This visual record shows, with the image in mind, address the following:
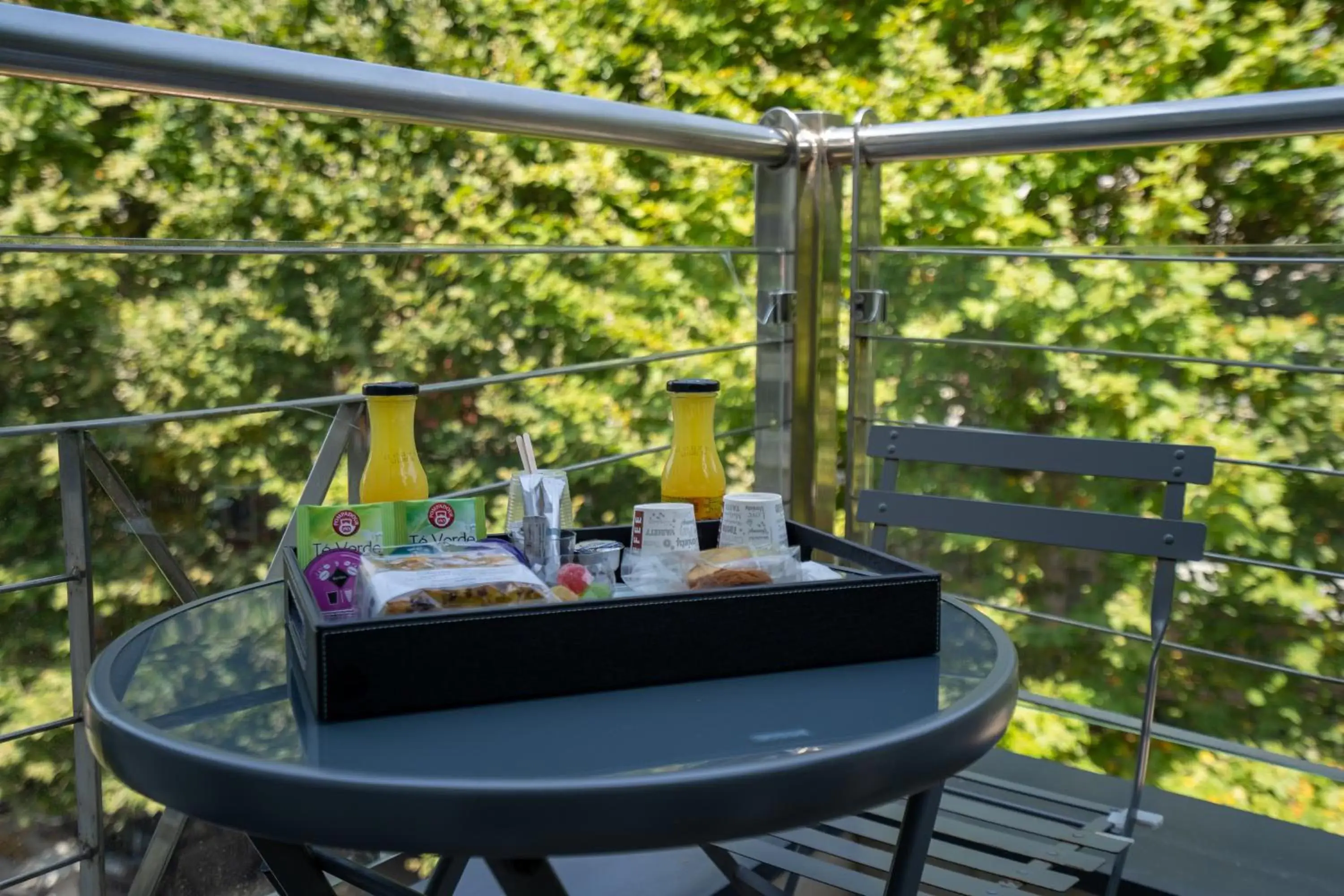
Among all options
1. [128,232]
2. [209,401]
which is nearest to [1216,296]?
[209,401]

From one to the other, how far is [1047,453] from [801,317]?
80 cm

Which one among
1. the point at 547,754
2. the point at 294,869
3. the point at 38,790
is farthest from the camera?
the point at 38,790

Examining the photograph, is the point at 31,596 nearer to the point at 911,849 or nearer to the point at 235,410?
the point at 235,410

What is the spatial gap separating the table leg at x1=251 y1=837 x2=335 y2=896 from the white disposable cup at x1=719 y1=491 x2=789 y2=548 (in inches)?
19.9

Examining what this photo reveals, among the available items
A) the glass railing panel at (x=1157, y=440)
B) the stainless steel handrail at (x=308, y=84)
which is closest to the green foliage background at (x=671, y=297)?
the glass railing panel at (x=1157, y=440)

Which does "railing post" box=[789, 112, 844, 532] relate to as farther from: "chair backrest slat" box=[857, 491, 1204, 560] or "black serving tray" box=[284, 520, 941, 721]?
"black serving tray" box=[284, 520, 941, 721]

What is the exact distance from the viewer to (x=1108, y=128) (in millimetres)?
1969

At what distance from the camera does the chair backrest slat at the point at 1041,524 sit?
5.49 ft

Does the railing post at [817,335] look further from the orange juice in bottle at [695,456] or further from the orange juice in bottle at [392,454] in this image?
the orange juice in bottle at [392,454]

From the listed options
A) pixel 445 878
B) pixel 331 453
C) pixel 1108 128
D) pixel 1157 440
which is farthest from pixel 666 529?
pixel 1157 440

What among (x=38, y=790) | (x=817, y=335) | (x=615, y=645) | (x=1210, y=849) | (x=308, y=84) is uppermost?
(x=308, y=84)

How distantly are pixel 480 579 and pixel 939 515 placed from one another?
1.00 meters

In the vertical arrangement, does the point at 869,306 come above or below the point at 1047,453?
above

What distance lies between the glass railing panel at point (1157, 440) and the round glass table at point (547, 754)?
2156 millimetres
